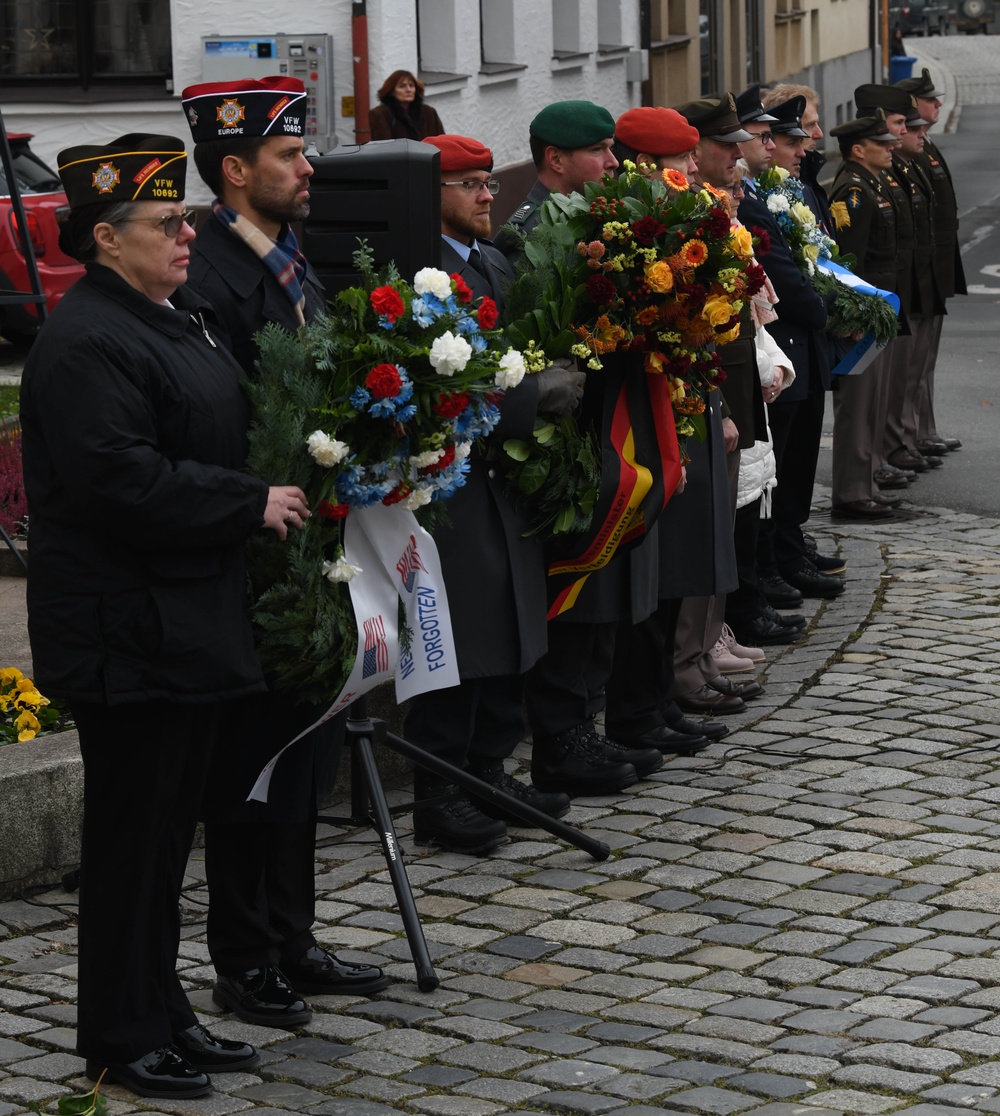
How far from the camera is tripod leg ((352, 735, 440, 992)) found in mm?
5055

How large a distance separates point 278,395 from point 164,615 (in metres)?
0.60

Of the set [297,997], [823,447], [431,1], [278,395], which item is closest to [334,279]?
[278,395]

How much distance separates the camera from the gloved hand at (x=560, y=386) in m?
5.95

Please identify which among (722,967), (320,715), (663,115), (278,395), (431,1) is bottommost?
(722,967)

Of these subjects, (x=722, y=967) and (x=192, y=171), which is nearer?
(x=722, y=967)

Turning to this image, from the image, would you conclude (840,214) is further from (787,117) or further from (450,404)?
(450,404)

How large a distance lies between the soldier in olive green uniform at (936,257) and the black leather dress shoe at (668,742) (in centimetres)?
561

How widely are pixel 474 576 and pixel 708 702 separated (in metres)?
1.76

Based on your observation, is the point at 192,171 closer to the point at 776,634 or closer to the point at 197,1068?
the point at 776,634

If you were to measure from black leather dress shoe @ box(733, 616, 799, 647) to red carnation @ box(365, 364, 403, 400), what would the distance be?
4088mm

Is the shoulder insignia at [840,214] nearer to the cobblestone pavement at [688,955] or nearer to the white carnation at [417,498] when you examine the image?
the cobblestone pavement at [688,955]

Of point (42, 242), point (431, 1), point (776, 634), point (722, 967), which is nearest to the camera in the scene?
point (722, 967)

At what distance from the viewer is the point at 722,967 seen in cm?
518

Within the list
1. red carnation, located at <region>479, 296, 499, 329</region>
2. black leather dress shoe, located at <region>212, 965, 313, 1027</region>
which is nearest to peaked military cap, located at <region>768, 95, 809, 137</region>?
red carnation, located at <region>479, 296, 499, 329</region>
